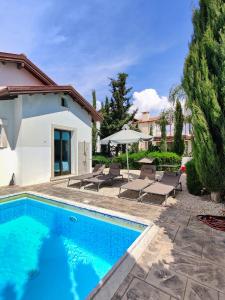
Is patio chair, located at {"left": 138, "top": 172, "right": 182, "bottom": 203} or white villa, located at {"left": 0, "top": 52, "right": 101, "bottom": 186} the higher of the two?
white villa, located at {"left": 0, "top": 52, "right": 101, "bottom": 186}

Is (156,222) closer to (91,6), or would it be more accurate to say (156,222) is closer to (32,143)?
(32,143)

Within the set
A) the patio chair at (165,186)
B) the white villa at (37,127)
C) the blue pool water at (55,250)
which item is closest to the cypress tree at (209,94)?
the patio chair at (165,186)

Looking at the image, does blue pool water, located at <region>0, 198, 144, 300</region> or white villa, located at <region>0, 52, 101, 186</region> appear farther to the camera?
white villa, located at <region>0, 52, 101, 186</region>

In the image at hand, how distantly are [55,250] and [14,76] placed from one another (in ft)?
49.3

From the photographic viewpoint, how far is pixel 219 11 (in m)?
7.58

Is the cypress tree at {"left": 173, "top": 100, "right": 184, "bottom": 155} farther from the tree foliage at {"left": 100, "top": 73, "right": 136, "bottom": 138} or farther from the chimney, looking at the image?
the chimney

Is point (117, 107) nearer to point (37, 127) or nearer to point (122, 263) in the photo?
point (37, 127)

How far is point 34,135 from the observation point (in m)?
12.2

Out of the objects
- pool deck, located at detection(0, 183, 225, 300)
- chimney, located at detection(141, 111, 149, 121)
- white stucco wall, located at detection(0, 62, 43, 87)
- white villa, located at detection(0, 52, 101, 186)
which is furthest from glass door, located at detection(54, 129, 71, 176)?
chimney, located at detection(141, 111, 149, 121)

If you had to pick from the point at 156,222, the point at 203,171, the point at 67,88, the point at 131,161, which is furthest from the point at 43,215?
the point at 131,161

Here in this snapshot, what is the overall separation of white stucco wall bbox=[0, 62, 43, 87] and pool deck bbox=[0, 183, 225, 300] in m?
14.6

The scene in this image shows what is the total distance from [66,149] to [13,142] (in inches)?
173

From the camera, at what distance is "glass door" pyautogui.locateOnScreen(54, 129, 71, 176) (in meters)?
14.3

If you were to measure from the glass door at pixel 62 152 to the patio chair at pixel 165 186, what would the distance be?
7.73 metres
